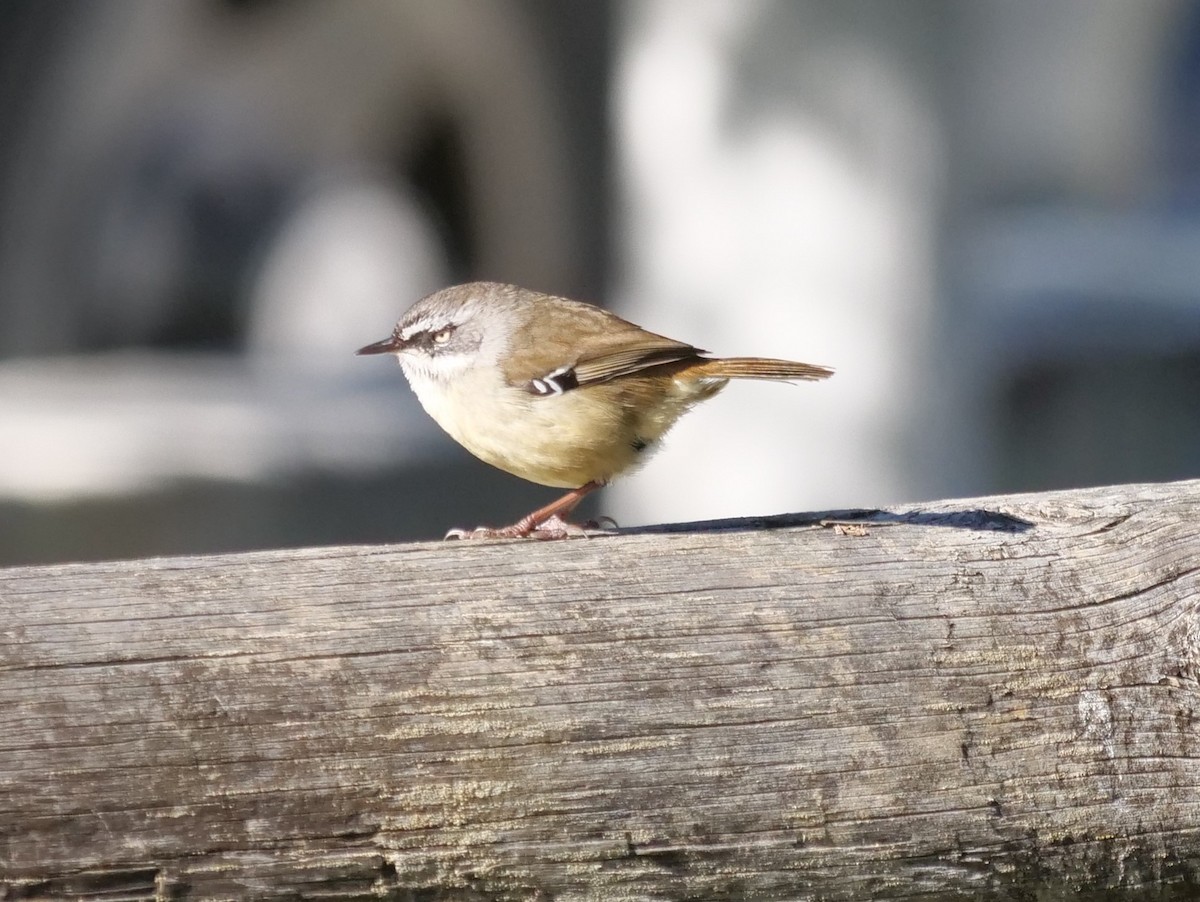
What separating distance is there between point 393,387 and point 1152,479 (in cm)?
380

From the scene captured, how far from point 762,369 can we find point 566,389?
0.53 m

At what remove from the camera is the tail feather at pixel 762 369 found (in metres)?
4.12

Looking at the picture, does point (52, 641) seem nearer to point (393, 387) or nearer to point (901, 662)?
point (901, 662)

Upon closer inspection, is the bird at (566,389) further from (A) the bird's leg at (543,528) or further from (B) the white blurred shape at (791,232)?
(B) the white blurred shape at (791,232)

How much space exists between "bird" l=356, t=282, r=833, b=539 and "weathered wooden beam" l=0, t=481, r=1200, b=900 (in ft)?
4.93

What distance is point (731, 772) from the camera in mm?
2439

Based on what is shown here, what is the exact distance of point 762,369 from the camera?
4.19m

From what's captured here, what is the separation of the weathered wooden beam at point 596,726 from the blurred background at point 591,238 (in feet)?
13.5

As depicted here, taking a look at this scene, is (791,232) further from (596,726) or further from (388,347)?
(596,726)


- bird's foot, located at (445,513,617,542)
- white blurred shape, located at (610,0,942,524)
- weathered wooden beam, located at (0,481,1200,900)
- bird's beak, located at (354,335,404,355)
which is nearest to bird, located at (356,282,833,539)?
bird's beak, located at (354,335,404,355)

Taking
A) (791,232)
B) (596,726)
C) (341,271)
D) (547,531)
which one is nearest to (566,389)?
(547,531)

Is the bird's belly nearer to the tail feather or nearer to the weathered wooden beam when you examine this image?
the tail feather

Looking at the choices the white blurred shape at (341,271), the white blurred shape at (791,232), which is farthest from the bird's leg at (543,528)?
the white blurred shape at (341,271)

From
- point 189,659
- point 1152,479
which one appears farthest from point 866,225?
point 189,659
